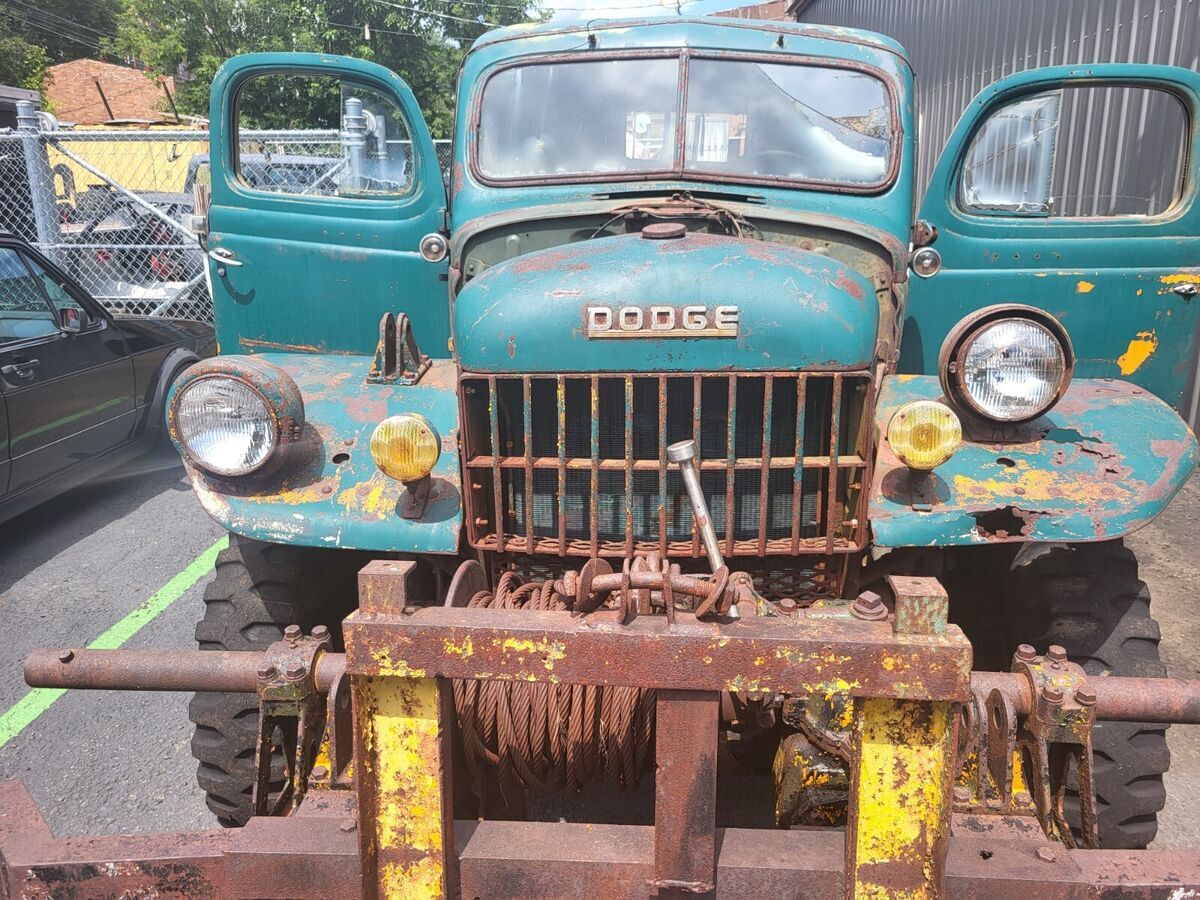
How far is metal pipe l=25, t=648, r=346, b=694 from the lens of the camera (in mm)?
2170

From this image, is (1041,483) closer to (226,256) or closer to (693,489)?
(693,489)

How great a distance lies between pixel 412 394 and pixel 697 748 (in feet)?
5.54

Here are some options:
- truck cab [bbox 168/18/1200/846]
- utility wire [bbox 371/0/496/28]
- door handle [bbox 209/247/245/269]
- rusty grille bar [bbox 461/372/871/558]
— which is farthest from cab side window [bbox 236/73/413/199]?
utility wire [bbox 371/0/496/28]

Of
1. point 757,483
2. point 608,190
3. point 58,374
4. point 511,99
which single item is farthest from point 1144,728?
point 58,374

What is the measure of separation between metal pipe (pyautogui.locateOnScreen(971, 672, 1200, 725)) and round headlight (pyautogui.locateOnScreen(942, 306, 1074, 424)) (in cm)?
85

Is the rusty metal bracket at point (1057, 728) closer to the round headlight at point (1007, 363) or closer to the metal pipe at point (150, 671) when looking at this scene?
the round headlight at point (1007, 363)

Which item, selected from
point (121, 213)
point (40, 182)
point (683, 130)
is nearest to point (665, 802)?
point (683, 130)

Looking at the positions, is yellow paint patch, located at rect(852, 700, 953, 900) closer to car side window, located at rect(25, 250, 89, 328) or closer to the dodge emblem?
the dodge emblem

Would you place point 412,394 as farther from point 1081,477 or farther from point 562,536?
point 1081,477

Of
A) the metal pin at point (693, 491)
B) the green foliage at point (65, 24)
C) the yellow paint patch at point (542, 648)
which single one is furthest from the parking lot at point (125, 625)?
the green foliage at point (65, 24)

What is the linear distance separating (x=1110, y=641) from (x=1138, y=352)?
5.26ft

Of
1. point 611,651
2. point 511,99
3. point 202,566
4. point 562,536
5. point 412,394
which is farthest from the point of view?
point 202,566

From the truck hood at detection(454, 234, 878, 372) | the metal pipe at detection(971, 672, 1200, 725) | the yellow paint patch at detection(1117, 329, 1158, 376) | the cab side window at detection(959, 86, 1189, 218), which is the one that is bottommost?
the metal pipe at detection(971, 672, 1200, 725)

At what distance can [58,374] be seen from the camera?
19.0 ft
